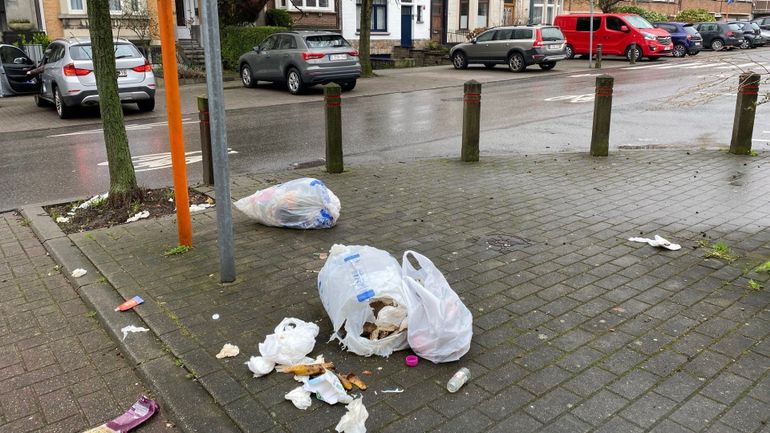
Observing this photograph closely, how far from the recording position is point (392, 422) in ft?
10.8

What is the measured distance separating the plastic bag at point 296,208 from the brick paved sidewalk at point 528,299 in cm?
15

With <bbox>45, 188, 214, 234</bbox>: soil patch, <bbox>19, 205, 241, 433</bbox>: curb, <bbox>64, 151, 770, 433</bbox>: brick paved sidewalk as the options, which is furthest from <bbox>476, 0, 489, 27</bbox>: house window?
<bbox>19, 205, 241, 433</bbox>: curb

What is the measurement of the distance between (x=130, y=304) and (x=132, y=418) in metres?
1.35

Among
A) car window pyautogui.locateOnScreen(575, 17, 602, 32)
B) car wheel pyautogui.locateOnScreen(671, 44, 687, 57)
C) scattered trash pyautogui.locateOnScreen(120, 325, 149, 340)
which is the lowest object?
scattered trash pyautogui.locateOnScreen(120, 325, 149, 340)

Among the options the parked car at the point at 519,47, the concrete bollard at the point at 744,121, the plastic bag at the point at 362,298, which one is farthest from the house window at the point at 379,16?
the plastic bag at the point at 362,298

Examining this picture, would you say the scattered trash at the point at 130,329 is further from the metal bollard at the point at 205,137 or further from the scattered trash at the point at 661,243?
the scattered trash at the point at 661,243

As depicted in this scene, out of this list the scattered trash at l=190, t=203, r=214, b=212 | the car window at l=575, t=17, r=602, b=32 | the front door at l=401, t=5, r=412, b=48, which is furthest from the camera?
the front door at l=401, t=5, r=412, b=48

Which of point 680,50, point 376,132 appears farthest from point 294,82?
point 680,50

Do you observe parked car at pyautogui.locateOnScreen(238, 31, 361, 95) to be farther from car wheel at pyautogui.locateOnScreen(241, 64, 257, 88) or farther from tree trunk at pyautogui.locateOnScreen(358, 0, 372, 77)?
tree trunk at pyautogui.locateOnScreen(358, 0, 372, 77)

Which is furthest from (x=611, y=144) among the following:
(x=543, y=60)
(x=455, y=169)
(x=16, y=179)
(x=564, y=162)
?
(x=543, y=60)

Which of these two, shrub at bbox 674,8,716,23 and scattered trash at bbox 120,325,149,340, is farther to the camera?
shrub at bbox 674,8,716,23

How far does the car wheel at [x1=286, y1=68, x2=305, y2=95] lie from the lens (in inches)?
777

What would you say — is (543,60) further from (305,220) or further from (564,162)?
(305,220)

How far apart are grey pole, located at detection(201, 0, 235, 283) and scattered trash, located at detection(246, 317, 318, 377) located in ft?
3.69
